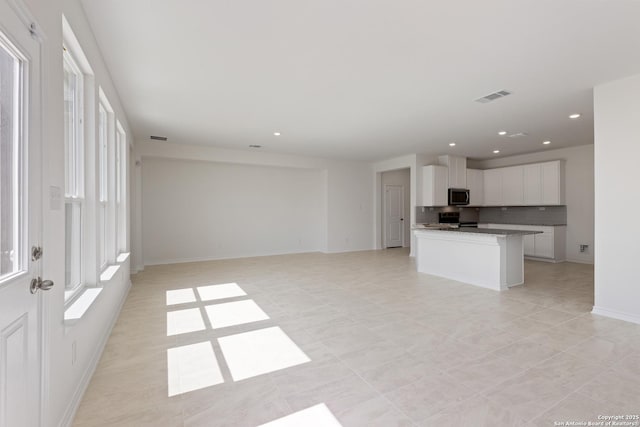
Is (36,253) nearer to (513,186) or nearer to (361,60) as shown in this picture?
(361,60)

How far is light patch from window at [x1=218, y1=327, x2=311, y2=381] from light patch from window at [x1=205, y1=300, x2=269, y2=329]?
14.1 inches

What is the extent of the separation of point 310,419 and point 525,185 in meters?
7.82

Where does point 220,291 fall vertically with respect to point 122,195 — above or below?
below

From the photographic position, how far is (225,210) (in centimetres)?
747

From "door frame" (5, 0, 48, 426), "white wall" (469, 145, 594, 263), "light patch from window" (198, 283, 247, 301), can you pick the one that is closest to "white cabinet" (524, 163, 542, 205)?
"white wall" (469, 145, 594, 263)

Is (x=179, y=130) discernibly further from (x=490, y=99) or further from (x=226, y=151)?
(x=490, y=99)

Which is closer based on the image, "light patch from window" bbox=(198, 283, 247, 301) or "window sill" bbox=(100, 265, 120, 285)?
"window sill" bbox=(100, 265, 120, 285)

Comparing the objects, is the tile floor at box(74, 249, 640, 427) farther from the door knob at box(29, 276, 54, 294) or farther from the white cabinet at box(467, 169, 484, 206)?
the white cabinet at box(467, 169, 484, 206)

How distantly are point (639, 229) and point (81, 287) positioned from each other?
17.4 feet

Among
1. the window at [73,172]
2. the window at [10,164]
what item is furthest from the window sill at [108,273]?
the window at [10,164]

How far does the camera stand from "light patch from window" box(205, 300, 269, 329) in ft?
10.8

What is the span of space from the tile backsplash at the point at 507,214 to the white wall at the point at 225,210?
2.97m

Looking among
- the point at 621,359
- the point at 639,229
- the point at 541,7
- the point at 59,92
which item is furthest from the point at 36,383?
the point at 639,229

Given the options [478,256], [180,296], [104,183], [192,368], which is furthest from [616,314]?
[104,183]
